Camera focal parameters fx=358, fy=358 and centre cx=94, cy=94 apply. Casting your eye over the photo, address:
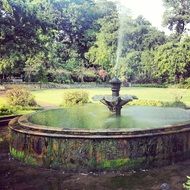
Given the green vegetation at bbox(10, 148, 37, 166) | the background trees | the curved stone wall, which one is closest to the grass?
the background trees

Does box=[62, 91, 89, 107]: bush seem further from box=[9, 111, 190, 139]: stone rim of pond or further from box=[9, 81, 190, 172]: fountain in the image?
box=[9, 111, 190, 139]: stone rim of pond

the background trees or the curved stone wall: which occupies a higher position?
the background trees

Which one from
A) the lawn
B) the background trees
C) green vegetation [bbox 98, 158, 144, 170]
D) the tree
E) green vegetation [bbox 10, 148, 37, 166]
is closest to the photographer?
green vegetation [bbox 98, 158, 144, 170]

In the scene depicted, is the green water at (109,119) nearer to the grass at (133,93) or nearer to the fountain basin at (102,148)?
the fountain basin at (102,148)

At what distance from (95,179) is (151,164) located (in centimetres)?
155

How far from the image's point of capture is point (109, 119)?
1077 centimetres

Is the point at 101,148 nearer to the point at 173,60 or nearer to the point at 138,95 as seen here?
the point at 138,95

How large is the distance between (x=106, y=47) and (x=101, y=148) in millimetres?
51044

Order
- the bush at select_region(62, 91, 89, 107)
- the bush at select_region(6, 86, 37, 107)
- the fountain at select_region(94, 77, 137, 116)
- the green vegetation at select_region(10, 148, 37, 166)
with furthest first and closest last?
the bush at select_region(62, 91, 89, 107) → the bush at select_region(6, 86, 37, 107) → the fountain at select_region(94, 77, 137, 116) → the green vegetation at select_region(10, 148, 37, 166)

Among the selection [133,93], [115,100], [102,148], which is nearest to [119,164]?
[102,148]

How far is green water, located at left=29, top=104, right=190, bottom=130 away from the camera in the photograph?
9.71 meters

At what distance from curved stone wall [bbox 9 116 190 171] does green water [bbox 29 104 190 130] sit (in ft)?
2.26

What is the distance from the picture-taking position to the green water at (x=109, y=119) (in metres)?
9.71

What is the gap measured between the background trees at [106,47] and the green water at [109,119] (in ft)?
106
